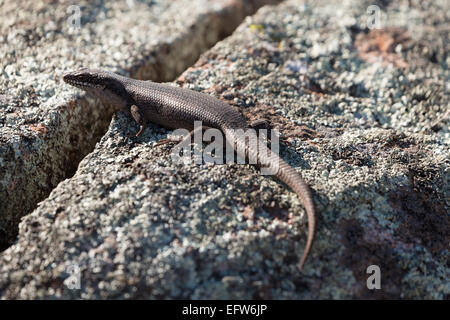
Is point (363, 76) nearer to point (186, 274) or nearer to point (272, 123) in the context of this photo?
point (272, 123)

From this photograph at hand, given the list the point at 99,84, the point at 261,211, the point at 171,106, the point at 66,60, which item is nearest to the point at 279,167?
the point at 261,211

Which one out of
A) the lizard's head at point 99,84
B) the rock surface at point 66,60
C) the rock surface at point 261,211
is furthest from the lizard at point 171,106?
the rock surface at point 66,60

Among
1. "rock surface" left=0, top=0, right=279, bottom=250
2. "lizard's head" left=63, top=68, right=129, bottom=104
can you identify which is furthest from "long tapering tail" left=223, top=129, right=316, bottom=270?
"rock surface" left=0, top=0, right=279, bottom=250

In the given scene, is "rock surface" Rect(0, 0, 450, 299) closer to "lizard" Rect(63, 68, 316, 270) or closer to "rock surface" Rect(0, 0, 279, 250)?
"lizard" Rect(63, 68, 316, 270)

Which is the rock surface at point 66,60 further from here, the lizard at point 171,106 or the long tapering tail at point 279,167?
the long tapering tail at point 279,167

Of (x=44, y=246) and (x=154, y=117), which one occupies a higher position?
(x=154, y=117)
